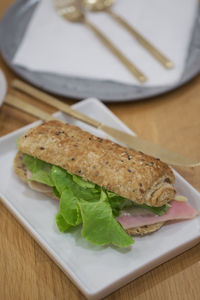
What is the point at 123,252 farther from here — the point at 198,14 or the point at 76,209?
the point at 198,14

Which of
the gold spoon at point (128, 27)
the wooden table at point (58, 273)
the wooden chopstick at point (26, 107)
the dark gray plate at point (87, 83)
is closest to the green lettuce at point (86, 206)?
the wooden table at point (58, 273)

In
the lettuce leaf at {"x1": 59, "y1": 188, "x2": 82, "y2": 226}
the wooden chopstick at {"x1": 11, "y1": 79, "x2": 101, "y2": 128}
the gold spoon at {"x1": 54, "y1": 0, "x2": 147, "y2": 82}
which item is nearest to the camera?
the lettuce leaf at {"x1": 59, "y1": 188, "x2": 82, "y2": 226}

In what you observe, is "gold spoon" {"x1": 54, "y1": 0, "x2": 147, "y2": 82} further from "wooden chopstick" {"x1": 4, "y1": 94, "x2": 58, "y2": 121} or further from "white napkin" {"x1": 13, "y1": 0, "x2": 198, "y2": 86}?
"wooden chopstick" {"x1": 4, "y1": 94, "x2": 58, "y2": 121}

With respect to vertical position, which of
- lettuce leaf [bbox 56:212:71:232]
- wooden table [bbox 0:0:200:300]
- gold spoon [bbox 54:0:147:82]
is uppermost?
gold spoon [bbox 54:0:147:82]

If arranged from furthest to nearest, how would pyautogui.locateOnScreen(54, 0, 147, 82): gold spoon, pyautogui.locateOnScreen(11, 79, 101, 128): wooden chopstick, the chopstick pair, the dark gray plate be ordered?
→ 1. pyautogui.locateOnScreen(54, 0, 147, 82): gold spoon
2. the dark gray plate
3. pyautogui.locateOnScreen(11, 79, 101, 128): wooden chopstick
4. the chopstick pair

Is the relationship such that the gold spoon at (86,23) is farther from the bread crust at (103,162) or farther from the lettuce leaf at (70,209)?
the lettuce leaf at (70,209)

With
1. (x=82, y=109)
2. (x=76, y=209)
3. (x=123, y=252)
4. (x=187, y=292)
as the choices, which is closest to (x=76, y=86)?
(x=82, y=109)

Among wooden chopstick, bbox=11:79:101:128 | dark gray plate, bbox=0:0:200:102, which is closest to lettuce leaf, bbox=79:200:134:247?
wooden chopstick, bbox=11:79:101:128

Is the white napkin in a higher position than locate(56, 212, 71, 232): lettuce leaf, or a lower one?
higher
